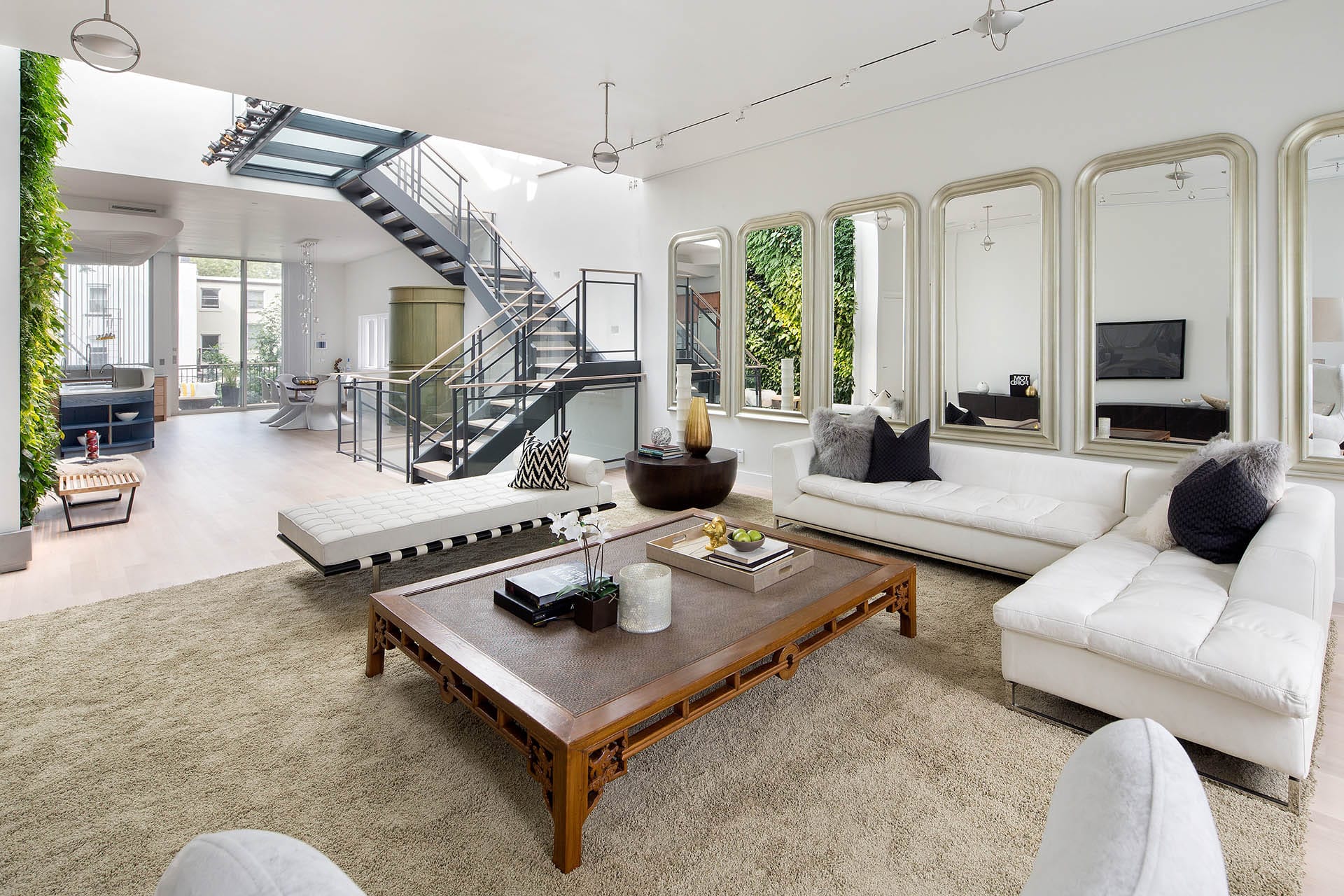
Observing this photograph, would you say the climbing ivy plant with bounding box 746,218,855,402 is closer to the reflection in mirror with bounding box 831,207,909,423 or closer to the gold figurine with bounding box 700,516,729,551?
the reflection in mirror with bounding box 831,207,909,423

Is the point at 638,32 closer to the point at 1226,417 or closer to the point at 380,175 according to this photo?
the point at 1226,417

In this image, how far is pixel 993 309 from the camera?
5016 mm

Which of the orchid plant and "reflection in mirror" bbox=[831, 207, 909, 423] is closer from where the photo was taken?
the orchid plant

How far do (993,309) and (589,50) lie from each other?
10.3 feet

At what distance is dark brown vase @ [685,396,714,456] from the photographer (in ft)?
19.0

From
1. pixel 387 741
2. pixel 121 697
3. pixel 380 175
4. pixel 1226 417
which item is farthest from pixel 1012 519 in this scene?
pixel 380 175

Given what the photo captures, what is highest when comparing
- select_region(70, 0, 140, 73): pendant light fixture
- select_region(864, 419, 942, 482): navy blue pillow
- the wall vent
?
the wall vent

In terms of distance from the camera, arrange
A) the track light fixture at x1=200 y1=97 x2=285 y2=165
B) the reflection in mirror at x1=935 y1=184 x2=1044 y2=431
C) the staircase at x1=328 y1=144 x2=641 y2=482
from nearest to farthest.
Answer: the reflection in mirror at x1=935 y1=184 x2=1044 y2=431 < the track light fixture at x1=200 y1=97 x2=285 y2=165 < the staircase at x1=328 y1=144 x2=641 y2=482

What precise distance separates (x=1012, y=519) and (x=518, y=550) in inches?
116

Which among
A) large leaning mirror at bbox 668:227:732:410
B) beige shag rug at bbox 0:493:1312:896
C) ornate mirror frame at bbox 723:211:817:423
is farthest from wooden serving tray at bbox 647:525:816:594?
large leaning mirror at bbox 668:227:732:410

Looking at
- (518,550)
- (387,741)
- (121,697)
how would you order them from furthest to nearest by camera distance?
(518,550), (121,697), (387,741)

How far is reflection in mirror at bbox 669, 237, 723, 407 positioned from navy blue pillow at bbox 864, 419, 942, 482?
2.35 m

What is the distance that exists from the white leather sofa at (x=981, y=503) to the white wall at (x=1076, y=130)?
58 centimetres

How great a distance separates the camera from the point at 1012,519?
3951 mm
